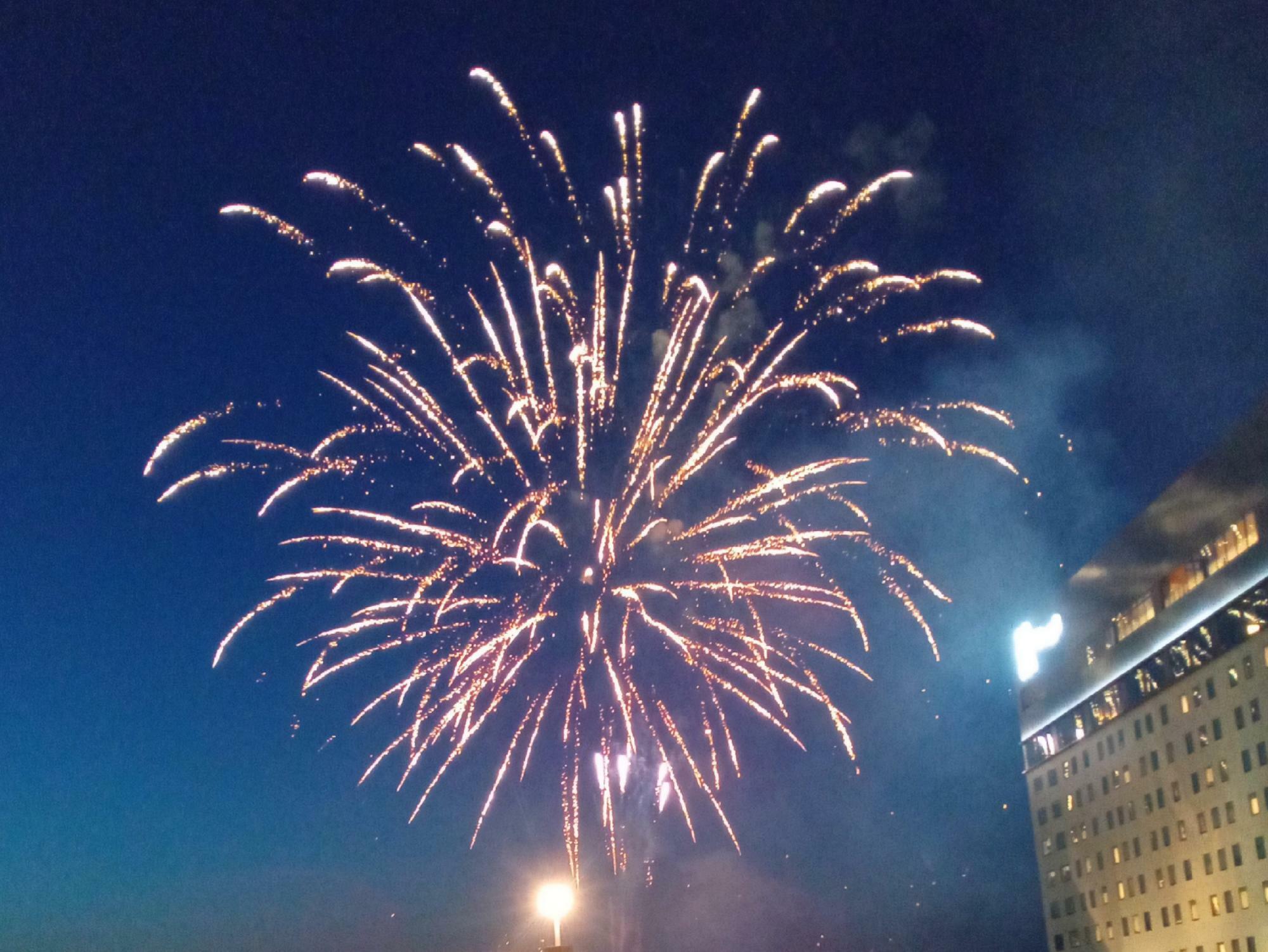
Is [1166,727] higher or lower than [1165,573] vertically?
lower

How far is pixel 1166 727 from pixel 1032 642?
22.9 metres

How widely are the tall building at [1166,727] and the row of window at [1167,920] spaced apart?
99 mm

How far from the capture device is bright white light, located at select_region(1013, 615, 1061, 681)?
276 ft

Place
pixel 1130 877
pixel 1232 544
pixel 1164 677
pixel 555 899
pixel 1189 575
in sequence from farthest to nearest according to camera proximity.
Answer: pixel 1130 877 < pixel 1164 677 < pixel 1189 575 < pixel 1232 544 < pixel 555 899

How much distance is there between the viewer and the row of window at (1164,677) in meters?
55.4

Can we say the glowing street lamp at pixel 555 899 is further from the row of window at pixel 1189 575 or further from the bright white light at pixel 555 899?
the row of window at pixel 1189 575

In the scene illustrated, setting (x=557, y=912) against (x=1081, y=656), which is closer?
(x=557, y=912)

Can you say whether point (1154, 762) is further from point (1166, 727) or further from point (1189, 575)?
point (1189, 575)

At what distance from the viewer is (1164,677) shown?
2564 inches

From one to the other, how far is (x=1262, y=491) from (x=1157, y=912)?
27055mm

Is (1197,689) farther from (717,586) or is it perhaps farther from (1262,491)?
(717,586)

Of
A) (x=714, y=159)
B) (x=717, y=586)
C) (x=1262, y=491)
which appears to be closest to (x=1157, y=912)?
(x=1262, y=491)

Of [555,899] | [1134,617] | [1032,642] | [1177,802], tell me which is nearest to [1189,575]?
[1134,617]

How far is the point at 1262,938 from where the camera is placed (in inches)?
2168
